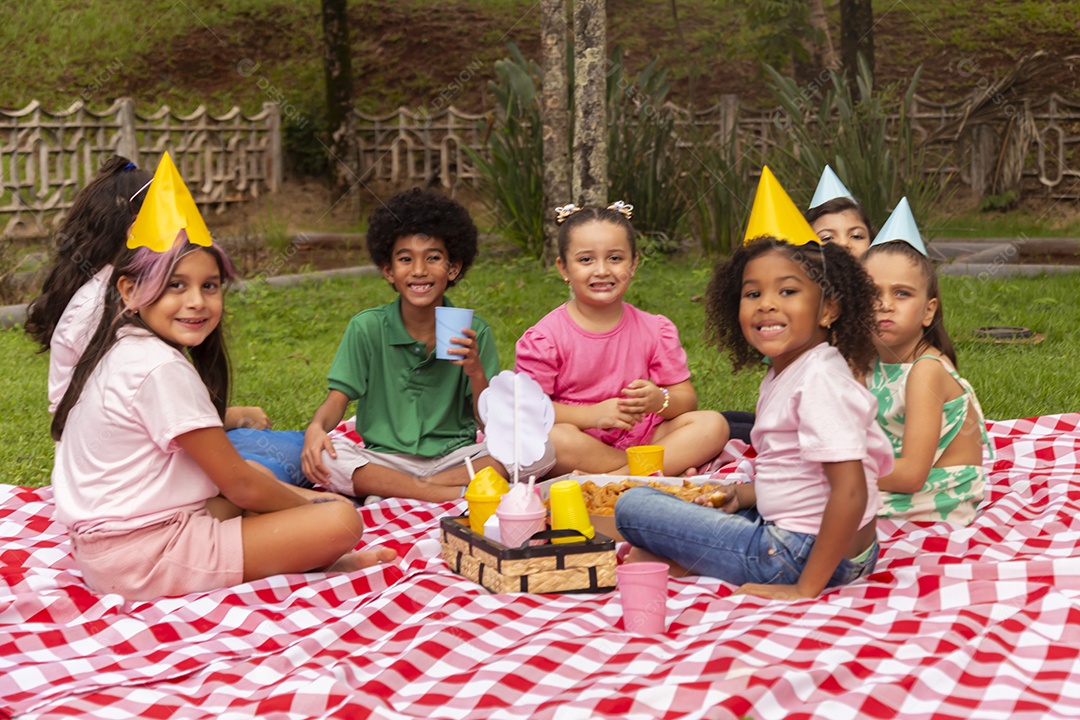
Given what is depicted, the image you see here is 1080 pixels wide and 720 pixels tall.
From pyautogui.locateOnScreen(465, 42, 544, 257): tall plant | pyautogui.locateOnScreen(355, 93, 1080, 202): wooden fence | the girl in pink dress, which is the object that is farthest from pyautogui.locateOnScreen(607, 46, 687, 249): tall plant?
the girl in pink dress

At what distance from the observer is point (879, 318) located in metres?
3.42

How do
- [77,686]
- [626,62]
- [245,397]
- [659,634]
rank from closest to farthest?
[77,686]
[659,634]
[245,397]
[626,62]

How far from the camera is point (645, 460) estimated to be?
3721mm

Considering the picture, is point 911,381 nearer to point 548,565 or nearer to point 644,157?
point 548,565

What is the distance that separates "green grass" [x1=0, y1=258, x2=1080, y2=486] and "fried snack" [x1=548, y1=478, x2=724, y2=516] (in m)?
1.80

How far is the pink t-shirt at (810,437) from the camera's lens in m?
2.68

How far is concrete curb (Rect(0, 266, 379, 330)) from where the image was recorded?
295 inches

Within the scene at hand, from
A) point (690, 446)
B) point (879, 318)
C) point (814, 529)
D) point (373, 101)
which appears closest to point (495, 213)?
point (690, 446)

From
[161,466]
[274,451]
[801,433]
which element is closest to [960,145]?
[274,451]

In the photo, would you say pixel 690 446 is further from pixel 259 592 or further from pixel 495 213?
pixel 495 213

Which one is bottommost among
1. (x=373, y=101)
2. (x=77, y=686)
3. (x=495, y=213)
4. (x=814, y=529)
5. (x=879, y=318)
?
(x=77, y=686)

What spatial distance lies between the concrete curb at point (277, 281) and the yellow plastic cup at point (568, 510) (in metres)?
5.39

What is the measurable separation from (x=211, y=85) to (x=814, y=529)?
16455mm

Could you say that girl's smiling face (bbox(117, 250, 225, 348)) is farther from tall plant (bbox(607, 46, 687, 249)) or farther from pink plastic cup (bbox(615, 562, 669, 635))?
tall plant (bbox(607, 46, 687, 249))
